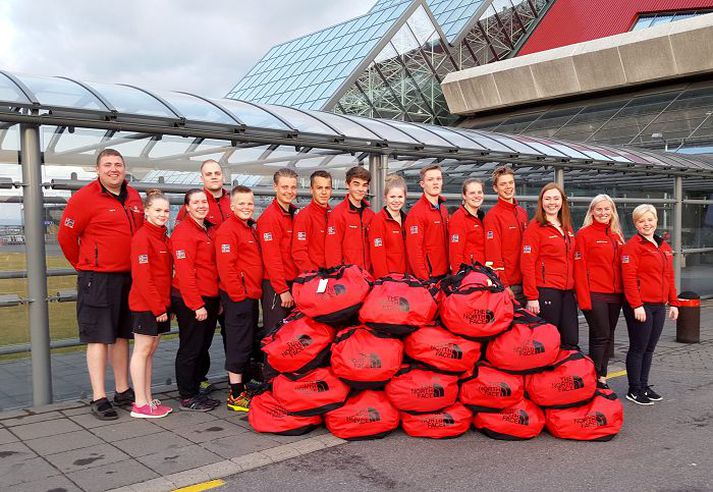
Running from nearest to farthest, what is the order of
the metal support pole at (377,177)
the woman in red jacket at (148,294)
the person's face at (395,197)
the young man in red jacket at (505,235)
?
Answer: the woman in red jacket at (148,294), the person's face at (395,197), the young man in red jacket at (505,235), the metal support pole at (377,177)

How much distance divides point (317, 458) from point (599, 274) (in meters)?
2.90

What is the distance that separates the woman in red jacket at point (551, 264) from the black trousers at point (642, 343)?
511 mm

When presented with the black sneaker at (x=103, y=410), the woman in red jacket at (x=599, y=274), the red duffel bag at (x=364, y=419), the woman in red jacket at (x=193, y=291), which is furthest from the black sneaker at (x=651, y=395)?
the black sneaker at (x=103, y=410)

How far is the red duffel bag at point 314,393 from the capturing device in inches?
183

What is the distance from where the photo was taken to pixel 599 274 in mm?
5629

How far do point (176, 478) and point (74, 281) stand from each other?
2730mm

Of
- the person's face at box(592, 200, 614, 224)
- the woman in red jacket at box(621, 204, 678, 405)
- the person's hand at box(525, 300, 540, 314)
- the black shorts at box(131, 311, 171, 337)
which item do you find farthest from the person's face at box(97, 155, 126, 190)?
the woman in red jacket at box(621, 204, 678, 405)

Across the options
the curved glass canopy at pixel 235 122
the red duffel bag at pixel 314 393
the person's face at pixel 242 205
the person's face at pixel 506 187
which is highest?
the curved glass canopy at pixel 235 122

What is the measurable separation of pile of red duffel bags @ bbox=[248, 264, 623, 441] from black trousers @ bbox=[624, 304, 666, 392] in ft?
3.42

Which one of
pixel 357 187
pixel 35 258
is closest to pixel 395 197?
pixel 357 187

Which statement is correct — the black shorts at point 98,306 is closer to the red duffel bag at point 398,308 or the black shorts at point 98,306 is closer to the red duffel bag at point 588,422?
the red duffel bag at point 398,308

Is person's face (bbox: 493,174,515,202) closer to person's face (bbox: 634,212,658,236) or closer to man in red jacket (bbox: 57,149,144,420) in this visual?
person's face (bbox: 634,212,658,236)

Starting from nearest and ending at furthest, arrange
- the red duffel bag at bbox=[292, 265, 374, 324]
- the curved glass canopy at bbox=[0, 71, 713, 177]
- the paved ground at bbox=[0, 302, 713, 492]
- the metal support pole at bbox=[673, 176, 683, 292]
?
the paved ground at bbox=[0, 302, 713, 492] → the red duffel bag at bbox=[292, 265, 374, 324] → the curved glass canopy at bbox=[0, 71, 713, 177] → the metal support pole at bbox=[673, 176, 683, 292]

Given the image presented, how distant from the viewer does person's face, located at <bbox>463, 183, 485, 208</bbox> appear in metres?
5.75
